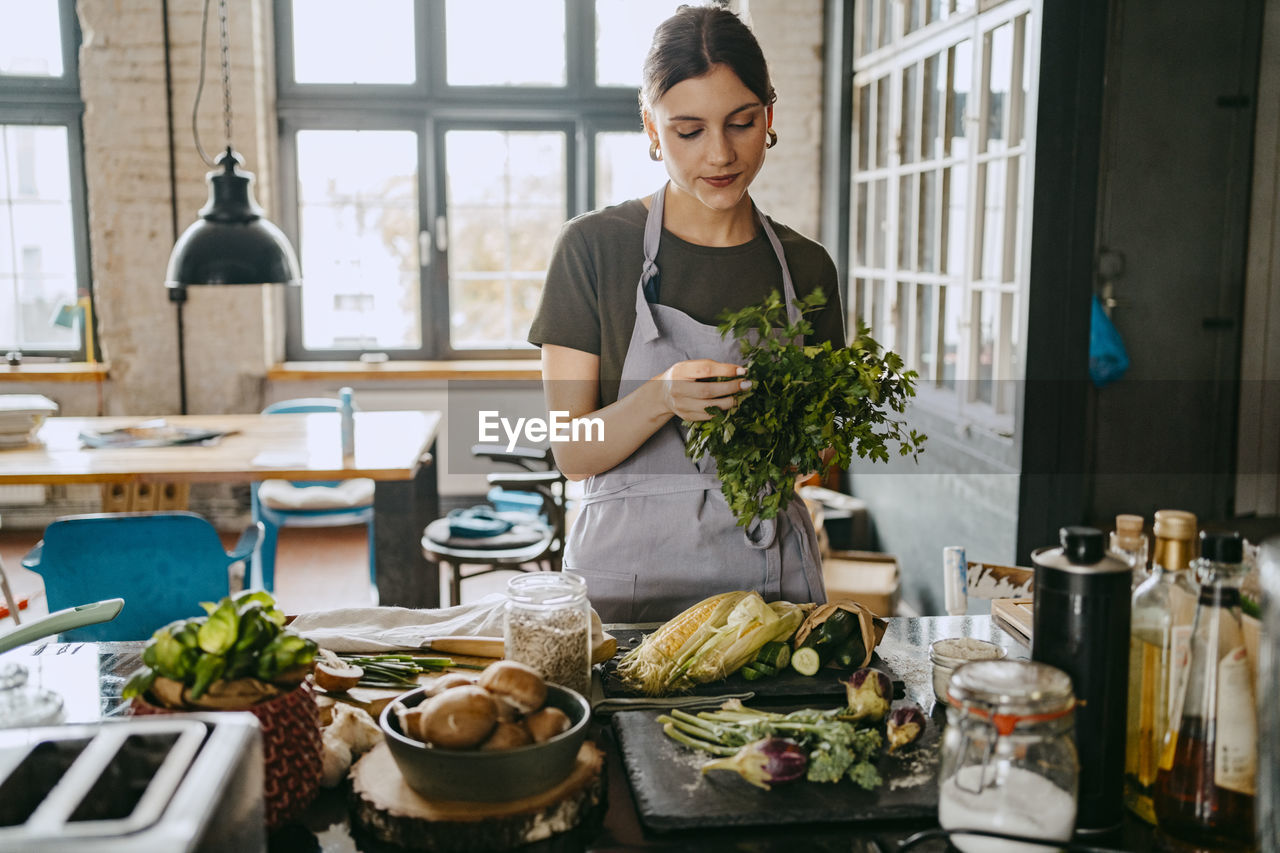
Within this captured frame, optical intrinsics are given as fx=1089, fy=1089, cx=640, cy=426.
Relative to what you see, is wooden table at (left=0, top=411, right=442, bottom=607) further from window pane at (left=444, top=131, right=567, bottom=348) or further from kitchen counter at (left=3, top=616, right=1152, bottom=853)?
kitchen counter at (left=3, top=616, right=1152, bottom=853)

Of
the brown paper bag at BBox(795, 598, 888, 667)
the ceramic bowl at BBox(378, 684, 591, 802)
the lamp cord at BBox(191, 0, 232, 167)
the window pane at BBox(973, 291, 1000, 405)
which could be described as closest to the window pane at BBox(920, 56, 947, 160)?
the window pane at BBox(973, 291, 1000, 405)

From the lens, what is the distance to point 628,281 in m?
1.83

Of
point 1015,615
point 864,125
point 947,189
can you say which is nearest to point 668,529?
point 1015,615

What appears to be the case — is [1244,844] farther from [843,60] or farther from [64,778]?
[843,60]

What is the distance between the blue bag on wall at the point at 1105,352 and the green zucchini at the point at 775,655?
94.8 inches

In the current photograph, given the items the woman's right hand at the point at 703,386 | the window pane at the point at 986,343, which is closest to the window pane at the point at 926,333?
the window pane at the point at 986,343

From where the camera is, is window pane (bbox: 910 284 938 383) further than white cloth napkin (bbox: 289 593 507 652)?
Yes

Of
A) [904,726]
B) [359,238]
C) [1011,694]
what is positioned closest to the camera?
[1011,694]

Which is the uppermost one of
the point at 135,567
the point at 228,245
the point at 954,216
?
the point at 954,216

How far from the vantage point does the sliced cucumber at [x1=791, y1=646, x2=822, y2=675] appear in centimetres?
139

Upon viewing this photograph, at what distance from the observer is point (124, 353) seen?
18.9ft

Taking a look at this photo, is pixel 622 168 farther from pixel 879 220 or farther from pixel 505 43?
pixel 879 220

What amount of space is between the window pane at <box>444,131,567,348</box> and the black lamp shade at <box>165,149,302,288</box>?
2395 mm

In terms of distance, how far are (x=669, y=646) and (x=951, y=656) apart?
1.14 feet
